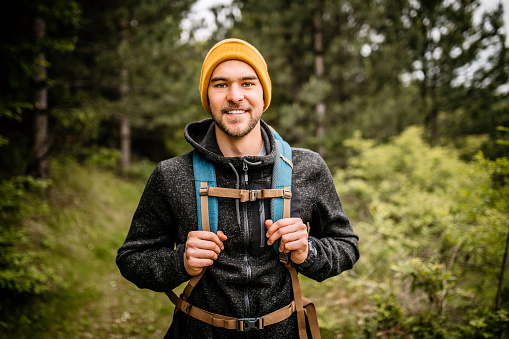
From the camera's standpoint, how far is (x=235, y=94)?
1.51 meters

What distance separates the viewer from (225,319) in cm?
142

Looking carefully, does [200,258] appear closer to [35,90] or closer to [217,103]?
[217,103]

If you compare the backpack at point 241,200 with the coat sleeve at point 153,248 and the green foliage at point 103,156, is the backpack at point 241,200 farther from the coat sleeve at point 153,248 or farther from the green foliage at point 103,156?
the green foliage at point 103,156

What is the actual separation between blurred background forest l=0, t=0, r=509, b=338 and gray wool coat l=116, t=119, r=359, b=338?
1.57 metres

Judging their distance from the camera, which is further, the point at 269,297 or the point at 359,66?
the point at 359,66

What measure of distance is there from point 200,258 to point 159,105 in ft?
30.3

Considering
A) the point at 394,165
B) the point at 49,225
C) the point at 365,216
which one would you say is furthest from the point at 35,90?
the point at 394,165

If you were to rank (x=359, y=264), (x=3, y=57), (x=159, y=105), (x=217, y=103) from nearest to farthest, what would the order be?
(x=217, y=103) → (x=3, y=57) → (x=359, y=264) → (x=159, y=105)

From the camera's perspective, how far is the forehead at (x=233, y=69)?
1.56m

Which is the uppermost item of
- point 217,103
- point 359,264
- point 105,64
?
point 105,64

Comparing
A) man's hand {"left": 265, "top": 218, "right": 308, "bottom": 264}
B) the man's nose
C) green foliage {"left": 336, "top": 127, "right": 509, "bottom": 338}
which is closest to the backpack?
man's hand {"left": 265, "top": 218, "right": 308, "bottom": 264}

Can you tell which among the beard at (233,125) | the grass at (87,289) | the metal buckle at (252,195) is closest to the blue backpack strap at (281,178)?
the metal buckle at (252,195)

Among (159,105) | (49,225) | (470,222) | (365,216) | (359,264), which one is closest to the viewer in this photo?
(470,222)

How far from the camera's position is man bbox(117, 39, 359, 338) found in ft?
4.71
